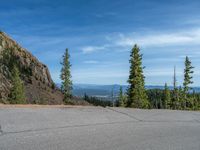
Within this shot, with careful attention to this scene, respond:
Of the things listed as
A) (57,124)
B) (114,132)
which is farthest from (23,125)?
(114,132)

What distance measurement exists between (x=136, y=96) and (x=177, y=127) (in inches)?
1582

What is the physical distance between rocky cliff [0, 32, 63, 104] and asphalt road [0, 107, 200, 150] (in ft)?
381

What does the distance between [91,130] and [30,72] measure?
504 feet

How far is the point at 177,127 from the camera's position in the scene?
10102 mm

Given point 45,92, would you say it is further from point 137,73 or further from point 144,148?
point 144,148

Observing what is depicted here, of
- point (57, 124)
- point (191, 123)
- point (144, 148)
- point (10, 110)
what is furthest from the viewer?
point (191, 123)

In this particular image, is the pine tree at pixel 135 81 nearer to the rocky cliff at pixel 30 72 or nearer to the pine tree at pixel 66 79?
the pine tree at pixel 66 79

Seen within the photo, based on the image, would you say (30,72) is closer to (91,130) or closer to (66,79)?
(66,79)

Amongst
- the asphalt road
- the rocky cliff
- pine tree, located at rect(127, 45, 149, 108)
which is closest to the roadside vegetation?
pine tree, located at rect(127, 45, 149, 108)

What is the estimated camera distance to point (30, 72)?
158 m

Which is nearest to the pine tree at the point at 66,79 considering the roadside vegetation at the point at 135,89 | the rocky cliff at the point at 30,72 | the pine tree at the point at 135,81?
the roadside vegetation at the point at 135,89

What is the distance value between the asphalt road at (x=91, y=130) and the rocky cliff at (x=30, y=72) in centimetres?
11602

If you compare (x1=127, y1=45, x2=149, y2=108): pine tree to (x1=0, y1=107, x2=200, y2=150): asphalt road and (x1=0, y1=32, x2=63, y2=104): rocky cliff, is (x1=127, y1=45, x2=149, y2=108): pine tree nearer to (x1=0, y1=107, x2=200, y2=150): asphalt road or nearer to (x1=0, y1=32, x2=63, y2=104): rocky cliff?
(x1=0, y1=107, x2=200, y2=150): asphalt road

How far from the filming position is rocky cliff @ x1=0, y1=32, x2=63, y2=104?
132 m
